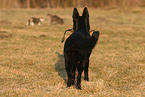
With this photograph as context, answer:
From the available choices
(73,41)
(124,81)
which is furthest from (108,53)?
(73,41)

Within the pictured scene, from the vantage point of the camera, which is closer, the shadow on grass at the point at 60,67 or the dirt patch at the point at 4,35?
the shadow on grass at the point at 60,67

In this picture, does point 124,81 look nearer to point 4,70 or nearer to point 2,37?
point 4,70

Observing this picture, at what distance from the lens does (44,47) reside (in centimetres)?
1462

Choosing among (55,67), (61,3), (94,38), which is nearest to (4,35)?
(55,67)

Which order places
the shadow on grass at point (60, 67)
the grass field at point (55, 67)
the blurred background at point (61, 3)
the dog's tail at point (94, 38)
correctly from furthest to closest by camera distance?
the blurred background at point (61, 3), the shadow on grass at point (60, 67), the grass field at point (55, 67), the dog's tail at point (94, 38)

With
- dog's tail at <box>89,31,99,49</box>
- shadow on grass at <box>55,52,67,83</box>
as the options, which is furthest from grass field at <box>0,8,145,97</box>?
dog's tail at <box>89,31,99,49</box>

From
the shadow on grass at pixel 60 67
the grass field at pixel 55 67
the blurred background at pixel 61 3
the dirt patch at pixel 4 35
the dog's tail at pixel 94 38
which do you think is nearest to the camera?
the dog's tail at pixel 94 38

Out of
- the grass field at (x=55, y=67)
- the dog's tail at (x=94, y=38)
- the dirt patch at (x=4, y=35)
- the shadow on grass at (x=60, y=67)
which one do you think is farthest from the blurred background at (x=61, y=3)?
the dog's tail at (x=94, y=38)

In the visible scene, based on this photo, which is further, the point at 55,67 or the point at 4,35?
the point at 4,35

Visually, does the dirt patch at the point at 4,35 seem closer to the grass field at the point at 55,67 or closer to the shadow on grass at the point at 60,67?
the grass field at the point at 55,67

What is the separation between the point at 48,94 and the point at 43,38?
11.9 meters

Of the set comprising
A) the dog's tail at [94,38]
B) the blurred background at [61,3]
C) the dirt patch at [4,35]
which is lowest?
the dirt patch at [4,35]

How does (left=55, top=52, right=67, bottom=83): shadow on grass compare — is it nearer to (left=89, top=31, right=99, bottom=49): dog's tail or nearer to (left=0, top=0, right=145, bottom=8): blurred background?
(left=89, top=31, right=99, bottom=49): dog's tail

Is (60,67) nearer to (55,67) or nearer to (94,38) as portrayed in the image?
(55,67)
